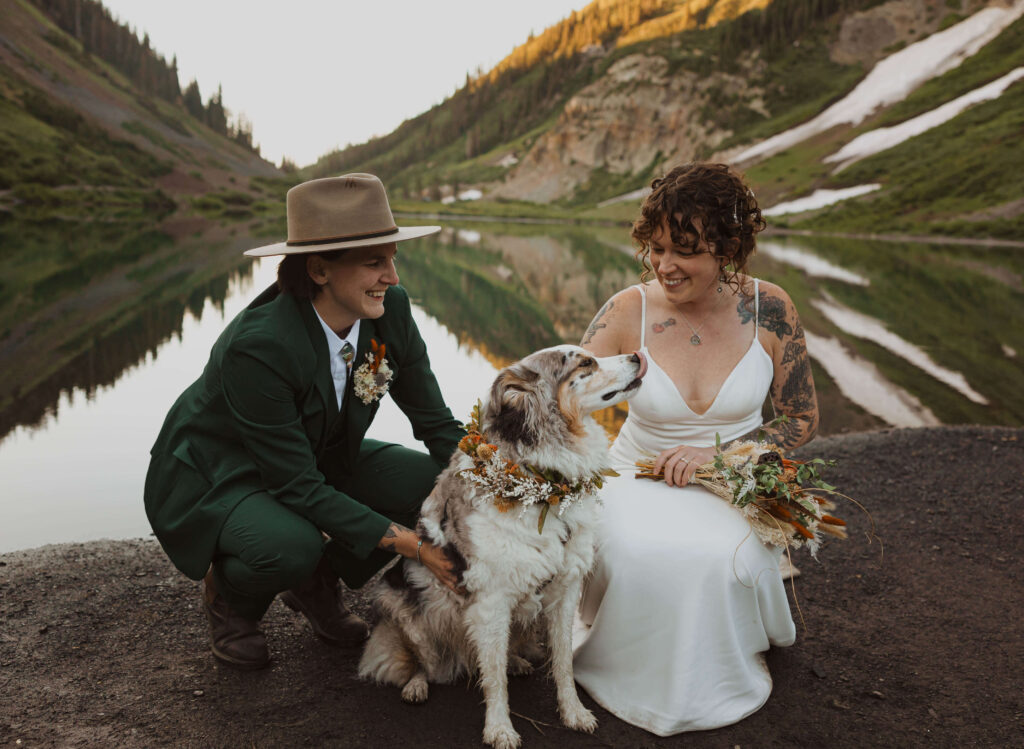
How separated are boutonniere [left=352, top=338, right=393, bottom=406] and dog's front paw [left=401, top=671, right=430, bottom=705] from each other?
1.61m

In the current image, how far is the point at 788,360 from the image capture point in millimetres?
4734

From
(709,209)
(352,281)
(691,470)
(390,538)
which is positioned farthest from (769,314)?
(390,538)

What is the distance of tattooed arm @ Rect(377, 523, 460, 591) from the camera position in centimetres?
370

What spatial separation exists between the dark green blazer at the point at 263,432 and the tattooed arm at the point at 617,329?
1280 mm

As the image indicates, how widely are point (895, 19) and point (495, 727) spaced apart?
147800 mm

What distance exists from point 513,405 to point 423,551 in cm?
94

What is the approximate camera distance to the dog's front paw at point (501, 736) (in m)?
3.69

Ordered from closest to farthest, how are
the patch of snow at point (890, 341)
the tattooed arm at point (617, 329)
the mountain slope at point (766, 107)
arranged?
the tattooed arm at point (617, 329) → the patch of snow at point (890, 341) → the mountain slope at point (766, 107)

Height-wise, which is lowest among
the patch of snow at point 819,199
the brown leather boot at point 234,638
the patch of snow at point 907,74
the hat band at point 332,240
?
the brown leather boot at point 234,638

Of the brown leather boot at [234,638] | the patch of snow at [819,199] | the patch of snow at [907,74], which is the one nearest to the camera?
the brown leather boot at [234,638]

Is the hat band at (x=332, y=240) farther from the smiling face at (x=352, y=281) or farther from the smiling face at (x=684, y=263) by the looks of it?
the smiling face at (x=684, y=263)

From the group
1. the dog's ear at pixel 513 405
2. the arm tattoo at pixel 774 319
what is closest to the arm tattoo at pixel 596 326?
the arm tattoo at pixel 774 319

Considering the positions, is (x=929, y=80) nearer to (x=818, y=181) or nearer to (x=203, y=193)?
(x=818, y=181)

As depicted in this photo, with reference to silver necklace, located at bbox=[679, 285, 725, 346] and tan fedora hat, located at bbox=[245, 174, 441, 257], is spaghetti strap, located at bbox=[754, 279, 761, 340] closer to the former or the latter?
silver necklace, located at bbox=[679, 285, 725, 346]
